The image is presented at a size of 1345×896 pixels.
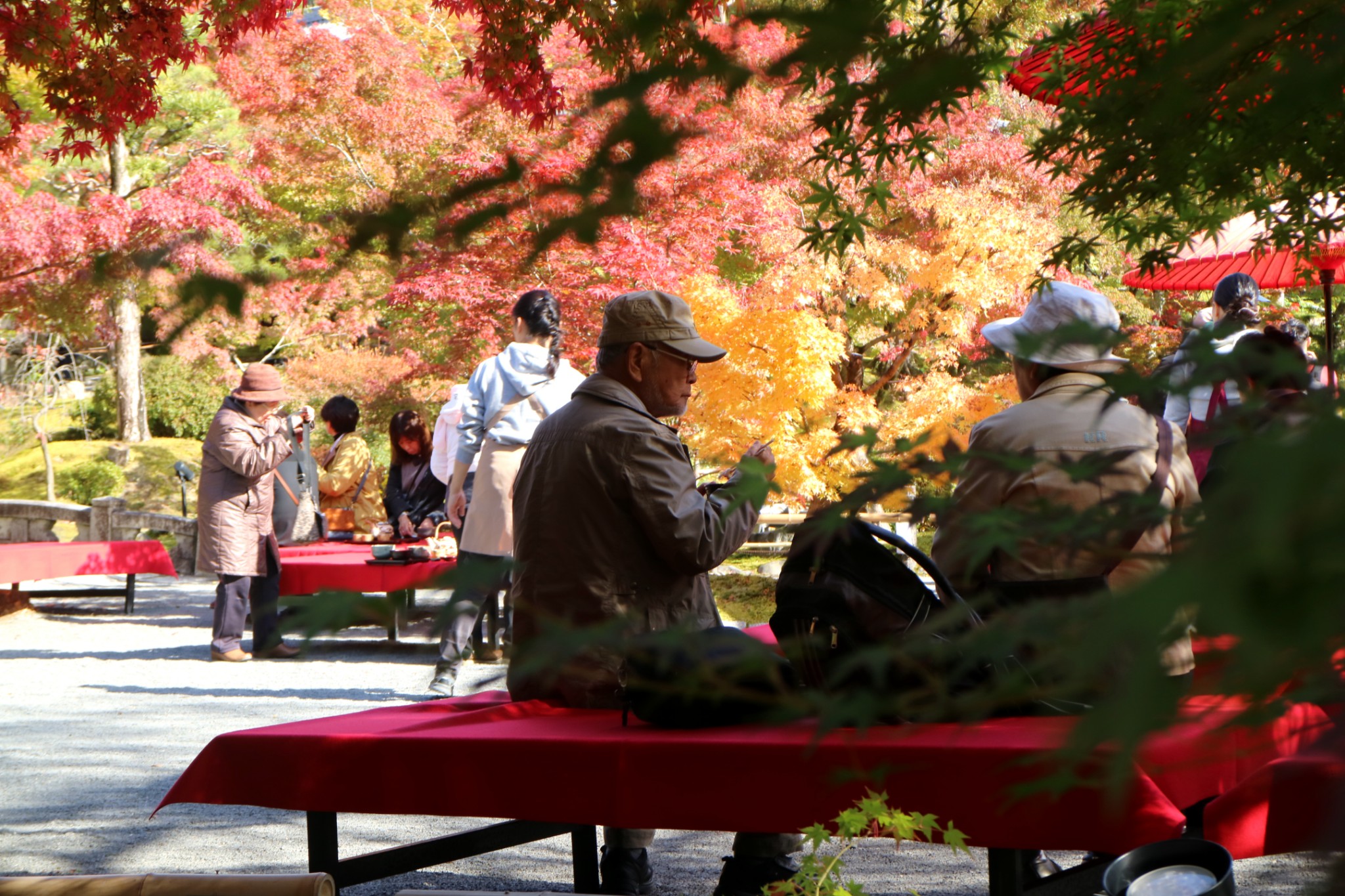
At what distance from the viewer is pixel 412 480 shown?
8328 mm

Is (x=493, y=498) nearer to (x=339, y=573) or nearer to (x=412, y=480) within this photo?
(x=339, y=573)

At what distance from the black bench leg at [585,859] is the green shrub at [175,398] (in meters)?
18.0

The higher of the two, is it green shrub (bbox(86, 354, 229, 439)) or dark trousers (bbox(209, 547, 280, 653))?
green shrub (bbox(86, 354, 229, 439))

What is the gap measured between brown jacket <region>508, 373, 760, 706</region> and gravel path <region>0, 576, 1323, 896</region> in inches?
18.0

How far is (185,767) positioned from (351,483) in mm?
4439

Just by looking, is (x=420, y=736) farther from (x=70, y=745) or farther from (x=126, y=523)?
(x=126, y=523)

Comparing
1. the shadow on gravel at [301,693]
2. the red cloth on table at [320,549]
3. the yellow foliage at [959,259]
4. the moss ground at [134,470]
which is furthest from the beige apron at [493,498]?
the moss ground at [134,470]

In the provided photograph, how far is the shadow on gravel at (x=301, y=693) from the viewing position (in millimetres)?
6246

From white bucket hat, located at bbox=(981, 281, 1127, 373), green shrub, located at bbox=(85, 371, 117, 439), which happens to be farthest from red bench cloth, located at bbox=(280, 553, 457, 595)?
green shrub, located at bbox=(85, 371, 117, 439)

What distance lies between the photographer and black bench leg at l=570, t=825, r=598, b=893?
3.23 metres

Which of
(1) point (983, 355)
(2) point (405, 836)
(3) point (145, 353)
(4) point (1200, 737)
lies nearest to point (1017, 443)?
(1) point (983, 355)

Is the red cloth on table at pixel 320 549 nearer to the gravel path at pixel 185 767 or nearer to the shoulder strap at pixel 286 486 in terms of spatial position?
the shoulder strap at pixel 286 486

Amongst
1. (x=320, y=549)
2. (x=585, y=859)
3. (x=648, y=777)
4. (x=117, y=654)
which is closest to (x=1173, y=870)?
(x=648, y=777)

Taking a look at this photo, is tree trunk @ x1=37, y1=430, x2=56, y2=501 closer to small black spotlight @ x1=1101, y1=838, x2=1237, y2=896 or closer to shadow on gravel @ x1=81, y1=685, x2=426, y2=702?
shadow on gravel @ x1=81, y1=685, x2=426, y2=702
